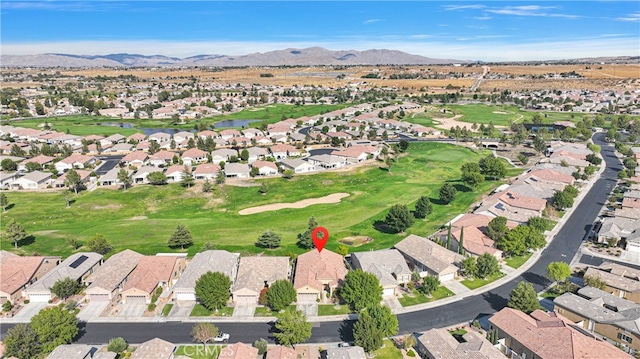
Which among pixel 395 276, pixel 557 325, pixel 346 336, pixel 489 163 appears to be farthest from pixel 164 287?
pixel 489 163

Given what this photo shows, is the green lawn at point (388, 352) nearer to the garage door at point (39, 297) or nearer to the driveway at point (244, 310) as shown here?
the driveway at point (244, 310)

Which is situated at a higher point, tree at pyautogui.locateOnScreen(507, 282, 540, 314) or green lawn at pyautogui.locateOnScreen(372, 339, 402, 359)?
tree at pyautogui.locateOnScreen(507, 282, 540, 314)

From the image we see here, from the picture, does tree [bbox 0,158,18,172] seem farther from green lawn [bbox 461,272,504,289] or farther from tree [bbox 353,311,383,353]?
green lawn [bbox 461,272,504,289]

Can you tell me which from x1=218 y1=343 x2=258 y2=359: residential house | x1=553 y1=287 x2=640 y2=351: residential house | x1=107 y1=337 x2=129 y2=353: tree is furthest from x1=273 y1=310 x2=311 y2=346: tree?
x1=553 y1=287 x2=640 y2=351: residential house

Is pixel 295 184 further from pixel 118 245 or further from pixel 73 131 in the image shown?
pixel 73 131

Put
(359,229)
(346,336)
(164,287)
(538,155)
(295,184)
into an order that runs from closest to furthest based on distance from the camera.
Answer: (346,336) < (164,287) < (359,229) < (295,184) < (538,155)

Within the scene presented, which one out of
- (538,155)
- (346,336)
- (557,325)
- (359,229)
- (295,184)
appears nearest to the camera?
(557,325)

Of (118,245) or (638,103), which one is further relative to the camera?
(638,103)
